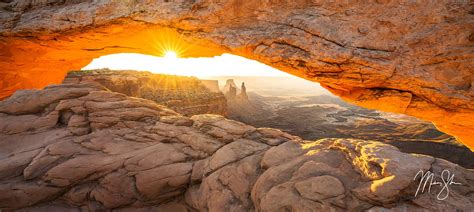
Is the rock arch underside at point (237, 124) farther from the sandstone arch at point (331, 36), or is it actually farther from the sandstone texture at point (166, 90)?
the sandstone texture at point (166, 90)

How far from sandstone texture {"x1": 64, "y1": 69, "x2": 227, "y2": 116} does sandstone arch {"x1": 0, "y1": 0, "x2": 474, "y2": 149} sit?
735 inches

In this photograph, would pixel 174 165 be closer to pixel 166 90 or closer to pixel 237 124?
pixel 237 124

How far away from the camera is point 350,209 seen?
165 inches

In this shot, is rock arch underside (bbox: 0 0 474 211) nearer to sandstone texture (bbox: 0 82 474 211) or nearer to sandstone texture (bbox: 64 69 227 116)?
sandstone texture (bbox: 0 82 474 211)

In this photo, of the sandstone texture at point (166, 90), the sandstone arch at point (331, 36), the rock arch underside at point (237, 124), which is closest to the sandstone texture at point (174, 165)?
the rock arch underside at point (237, 124)

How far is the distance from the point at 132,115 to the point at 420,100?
9.63 m

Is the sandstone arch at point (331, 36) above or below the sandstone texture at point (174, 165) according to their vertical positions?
above

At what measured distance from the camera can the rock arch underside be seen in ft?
16.1

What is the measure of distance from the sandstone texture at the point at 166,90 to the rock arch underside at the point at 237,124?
1851 cm

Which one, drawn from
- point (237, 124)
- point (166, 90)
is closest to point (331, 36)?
point (237, 124)

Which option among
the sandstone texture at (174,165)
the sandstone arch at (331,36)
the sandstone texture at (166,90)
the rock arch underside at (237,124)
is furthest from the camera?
the sandstone texture at (166,90)

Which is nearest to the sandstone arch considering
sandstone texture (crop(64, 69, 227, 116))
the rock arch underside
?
the rock arch underside

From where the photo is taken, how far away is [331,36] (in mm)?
5766

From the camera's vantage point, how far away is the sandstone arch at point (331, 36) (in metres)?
5.14
